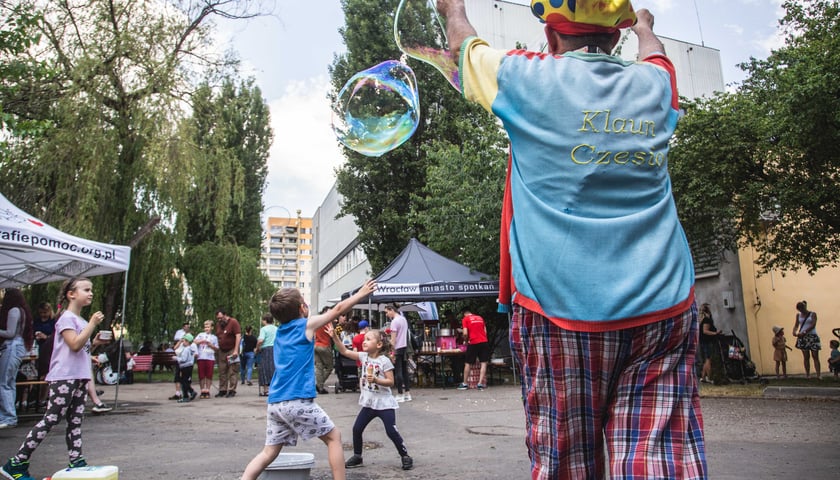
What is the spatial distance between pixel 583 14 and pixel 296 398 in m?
3.58

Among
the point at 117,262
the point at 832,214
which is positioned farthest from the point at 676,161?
the point at 117,262

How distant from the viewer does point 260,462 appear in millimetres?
4551

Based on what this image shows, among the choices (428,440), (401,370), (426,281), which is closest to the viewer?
(428,440)

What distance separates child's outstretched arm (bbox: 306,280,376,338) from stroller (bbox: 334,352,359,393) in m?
10.7

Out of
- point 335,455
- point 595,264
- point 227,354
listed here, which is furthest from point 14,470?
point 227,354

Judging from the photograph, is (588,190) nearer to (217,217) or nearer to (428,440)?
(428,440)

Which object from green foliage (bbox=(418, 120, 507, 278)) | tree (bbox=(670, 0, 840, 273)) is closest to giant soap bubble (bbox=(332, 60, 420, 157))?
tree (bbox=(670, 0, 840, 273))

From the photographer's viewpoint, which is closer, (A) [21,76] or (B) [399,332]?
(A) [21,76]

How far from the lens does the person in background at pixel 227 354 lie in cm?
1511

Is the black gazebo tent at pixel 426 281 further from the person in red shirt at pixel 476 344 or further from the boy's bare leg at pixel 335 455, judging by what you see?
the boy's bare leg at pixel 335 455

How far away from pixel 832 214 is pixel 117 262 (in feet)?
42.6

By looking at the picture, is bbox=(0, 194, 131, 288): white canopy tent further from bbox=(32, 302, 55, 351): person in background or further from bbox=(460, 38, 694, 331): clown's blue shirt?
bbox=(460, 38, 694, 331): clown's blue shirt

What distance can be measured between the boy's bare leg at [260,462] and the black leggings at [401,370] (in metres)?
9.31

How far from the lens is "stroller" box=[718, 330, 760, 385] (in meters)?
15.2
